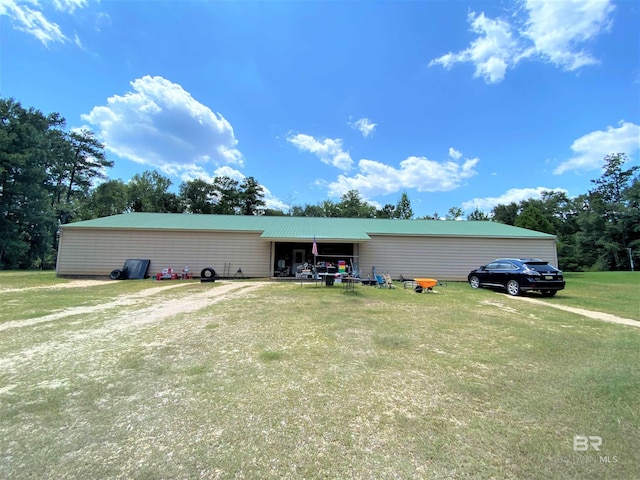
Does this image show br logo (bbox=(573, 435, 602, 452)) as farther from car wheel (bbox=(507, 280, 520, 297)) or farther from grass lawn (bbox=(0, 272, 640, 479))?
car wheel (bbox=(507, 280, 520, 297))

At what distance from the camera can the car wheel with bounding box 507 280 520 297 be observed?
10953 mm

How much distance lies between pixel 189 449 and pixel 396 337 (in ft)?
12.8

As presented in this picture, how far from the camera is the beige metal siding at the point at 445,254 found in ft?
54.5

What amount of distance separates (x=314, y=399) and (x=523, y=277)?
11.0 m

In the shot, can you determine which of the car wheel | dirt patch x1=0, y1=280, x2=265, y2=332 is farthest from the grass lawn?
the car wheel

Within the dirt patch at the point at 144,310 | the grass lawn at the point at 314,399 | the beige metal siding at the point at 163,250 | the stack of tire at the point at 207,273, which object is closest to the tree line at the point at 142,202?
the beige metal siding at the point at 163,250

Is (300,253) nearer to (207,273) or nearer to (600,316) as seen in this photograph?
(207,273)

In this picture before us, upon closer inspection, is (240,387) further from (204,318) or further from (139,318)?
(139,318)

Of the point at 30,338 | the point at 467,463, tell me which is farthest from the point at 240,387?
the point at 30,338

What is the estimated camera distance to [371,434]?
246cm

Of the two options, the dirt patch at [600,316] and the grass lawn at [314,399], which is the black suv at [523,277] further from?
the grass lawn at [314,399]

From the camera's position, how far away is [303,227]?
17.9m

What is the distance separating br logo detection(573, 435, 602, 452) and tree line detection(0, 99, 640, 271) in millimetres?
30161

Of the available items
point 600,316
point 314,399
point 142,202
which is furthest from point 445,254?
point 142,202
